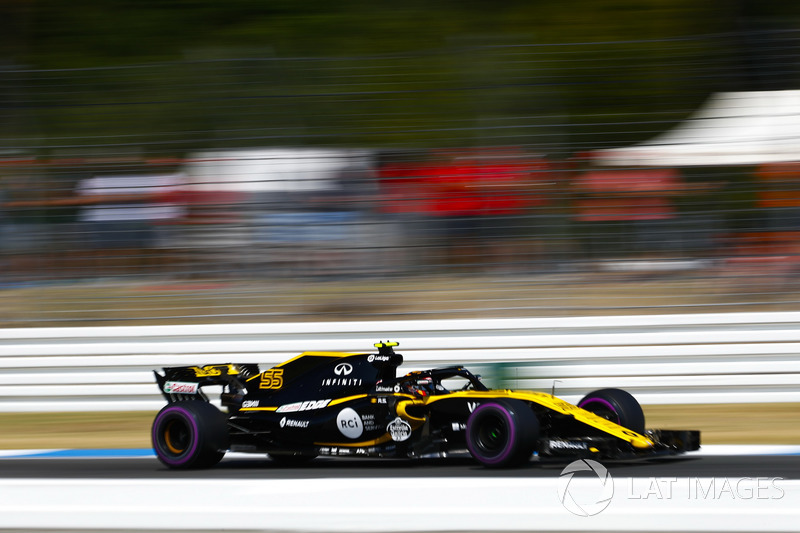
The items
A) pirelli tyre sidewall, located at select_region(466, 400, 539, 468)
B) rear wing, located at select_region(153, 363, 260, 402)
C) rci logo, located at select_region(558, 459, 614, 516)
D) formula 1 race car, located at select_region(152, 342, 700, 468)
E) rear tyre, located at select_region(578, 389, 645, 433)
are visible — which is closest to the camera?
rci logo, located at select_region(558, 459, 614, 516)

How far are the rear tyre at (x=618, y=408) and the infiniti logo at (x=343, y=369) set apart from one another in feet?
4.64

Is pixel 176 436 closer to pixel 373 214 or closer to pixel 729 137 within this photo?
pixel 373 214

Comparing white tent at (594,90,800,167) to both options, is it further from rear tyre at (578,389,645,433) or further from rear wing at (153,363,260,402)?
rear wing at (153,363,260,402)

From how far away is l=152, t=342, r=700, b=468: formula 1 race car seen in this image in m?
5.35

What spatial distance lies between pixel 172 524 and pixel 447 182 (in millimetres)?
5360

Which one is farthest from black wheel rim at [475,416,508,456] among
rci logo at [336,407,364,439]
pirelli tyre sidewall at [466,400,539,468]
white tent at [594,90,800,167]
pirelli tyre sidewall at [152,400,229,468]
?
white tent at [594,90,800,167]

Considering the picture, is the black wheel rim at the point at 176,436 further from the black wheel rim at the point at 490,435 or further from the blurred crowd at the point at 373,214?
the blurred crowd at the point at 373,214

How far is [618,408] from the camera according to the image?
5.85 metres

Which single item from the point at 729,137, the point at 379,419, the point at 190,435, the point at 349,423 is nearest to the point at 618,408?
the point at 379,419

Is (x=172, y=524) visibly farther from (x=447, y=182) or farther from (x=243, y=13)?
(x=243, y=13)

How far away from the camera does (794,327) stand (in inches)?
322

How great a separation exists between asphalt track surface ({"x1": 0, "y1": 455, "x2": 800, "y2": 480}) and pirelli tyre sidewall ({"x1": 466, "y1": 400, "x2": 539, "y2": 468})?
0.25 ft

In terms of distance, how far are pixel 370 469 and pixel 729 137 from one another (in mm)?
4673

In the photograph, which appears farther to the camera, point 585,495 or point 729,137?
point 729,137
